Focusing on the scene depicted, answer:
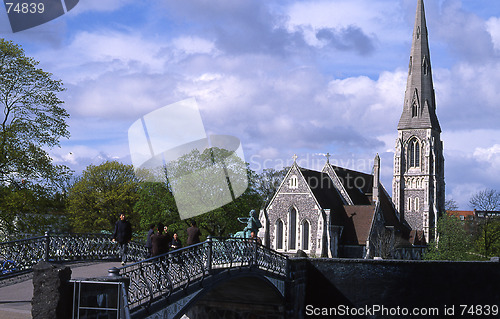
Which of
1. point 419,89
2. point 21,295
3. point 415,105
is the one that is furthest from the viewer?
point 419,89

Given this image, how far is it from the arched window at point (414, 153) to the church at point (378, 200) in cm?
10

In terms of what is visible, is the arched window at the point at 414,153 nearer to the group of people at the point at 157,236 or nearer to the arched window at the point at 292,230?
the arched window at the point at 292,230

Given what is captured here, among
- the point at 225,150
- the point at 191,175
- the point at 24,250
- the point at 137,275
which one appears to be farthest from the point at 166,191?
the point at 137,275

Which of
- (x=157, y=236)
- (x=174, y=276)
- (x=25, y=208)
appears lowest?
(x=174, y=276)

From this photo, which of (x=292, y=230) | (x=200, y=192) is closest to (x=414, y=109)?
(x=292, y=230)

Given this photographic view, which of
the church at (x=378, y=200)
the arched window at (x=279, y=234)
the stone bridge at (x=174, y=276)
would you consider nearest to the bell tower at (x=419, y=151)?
the church at (x=378, y=200)

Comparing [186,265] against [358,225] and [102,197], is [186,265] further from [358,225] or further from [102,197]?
[358,225]

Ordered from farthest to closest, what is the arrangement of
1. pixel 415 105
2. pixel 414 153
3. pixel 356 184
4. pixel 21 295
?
pixel 415 105 → pixel 414 153 → pixel 356 184 → pixel 21 295

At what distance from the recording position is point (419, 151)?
61.4m

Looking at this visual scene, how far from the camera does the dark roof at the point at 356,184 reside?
2126 inches

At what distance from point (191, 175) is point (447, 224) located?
77.6 ft

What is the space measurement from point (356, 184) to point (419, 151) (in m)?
9.44

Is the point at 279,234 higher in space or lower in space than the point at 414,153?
lower

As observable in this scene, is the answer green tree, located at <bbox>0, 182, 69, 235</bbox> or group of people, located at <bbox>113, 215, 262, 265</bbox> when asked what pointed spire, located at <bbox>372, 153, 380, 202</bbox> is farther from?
green tree, located at <bbox>0, 182, 69, 235</bbox>
